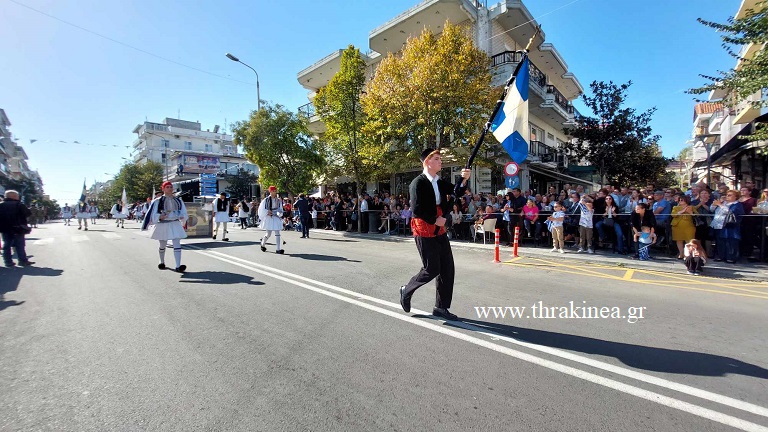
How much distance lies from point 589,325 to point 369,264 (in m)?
4.92

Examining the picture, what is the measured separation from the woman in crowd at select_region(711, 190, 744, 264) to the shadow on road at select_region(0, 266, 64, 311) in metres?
13.9

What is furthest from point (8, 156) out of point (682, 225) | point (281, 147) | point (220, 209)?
point (682, 225)

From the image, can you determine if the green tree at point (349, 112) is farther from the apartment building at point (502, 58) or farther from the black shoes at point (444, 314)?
the black shoes at point (444, 314)

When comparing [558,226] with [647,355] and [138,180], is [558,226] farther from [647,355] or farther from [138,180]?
[138,180]

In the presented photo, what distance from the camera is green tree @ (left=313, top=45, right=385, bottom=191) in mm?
16938

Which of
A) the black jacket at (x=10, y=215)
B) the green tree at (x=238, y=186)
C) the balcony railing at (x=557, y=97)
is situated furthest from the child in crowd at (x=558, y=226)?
the green tree at (x=238, y=186)

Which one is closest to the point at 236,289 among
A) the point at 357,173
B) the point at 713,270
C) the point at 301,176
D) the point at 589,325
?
the point at 589,325

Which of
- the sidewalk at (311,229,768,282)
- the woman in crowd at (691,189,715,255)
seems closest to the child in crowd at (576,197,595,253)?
the sidewalk at (311,229,768,282)

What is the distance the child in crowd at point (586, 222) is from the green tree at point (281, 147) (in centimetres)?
1474

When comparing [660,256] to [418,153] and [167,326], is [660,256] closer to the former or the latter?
[418,153]

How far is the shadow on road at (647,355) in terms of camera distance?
3.03 meters

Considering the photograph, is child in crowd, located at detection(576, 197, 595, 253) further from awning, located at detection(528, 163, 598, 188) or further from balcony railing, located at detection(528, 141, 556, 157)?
awning, located at detection(528, 163, 598, 188)

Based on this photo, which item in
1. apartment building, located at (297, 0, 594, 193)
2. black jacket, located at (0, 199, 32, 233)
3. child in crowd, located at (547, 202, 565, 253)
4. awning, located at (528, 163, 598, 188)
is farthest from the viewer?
awning, located at (528, 163, 598, 188)

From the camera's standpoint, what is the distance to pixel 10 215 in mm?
8867
